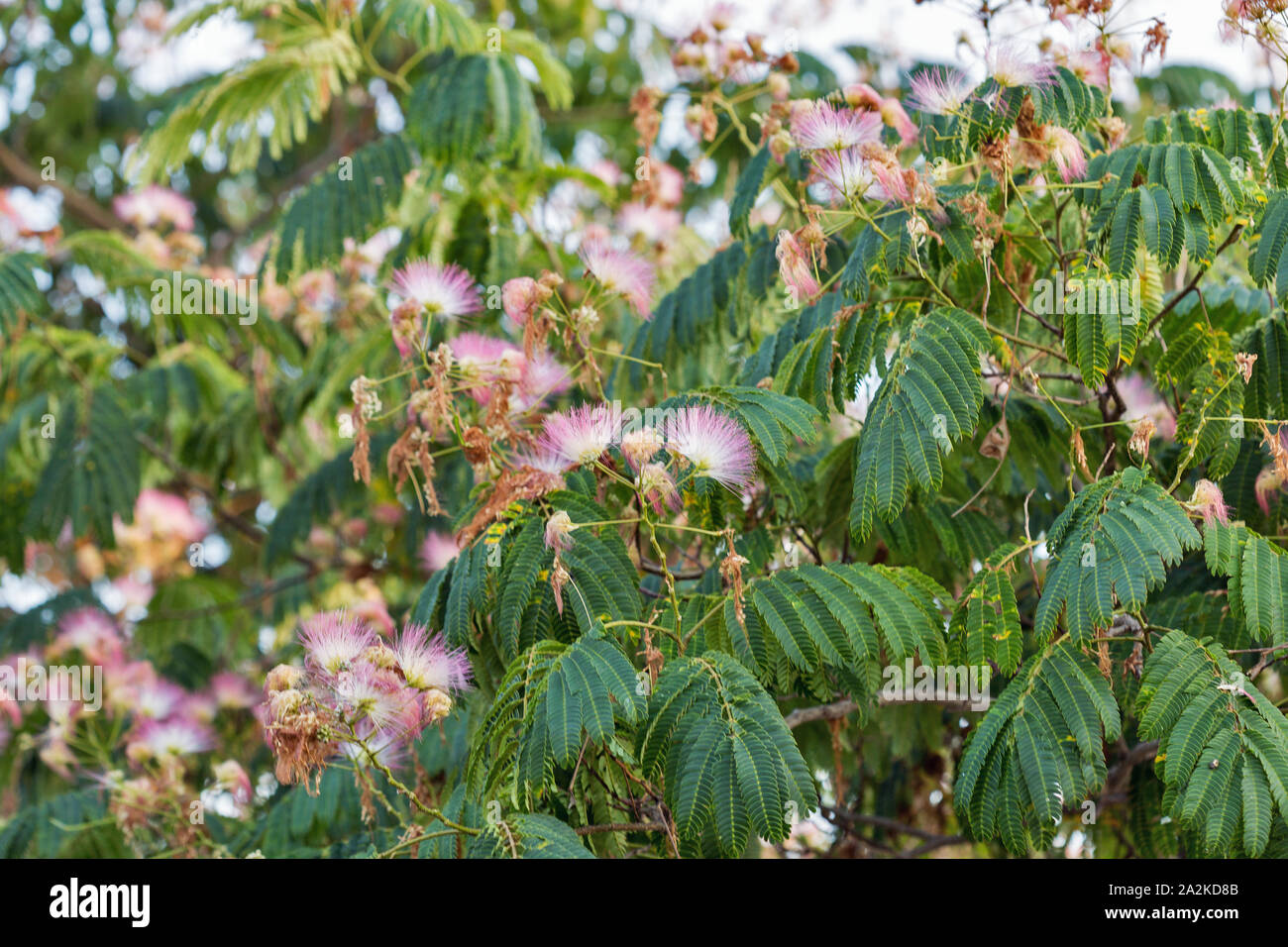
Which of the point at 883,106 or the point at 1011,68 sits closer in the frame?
the point at 1011,68

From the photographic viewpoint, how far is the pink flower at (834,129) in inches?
124

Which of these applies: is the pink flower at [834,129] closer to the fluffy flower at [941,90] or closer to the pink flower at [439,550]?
the fluffy flower at [941,90]

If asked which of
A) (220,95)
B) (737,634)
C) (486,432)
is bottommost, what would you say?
(737,634)

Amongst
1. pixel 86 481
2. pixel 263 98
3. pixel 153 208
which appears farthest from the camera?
pixel 153 208

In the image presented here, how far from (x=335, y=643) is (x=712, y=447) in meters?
0.88

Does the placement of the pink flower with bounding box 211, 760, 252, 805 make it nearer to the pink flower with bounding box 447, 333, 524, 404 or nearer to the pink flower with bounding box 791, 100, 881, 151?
the pink flower with bounding box 447, 333, 524, 404

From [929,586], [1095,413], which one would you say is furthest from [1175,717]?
[1095,413]

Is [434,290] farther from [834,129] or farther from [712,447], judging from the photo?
[834,129]

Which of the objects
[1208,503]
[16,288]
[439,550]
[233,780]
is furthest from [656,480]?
[16,288]

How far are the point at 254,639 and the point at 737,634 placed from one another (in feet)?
15.6

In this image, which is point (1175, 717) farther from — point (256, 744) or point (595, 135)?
point (595, 135)

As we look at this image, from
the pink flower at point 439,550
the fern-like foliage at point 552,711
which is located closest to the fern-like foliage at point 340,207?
the pink flower at point 439,550

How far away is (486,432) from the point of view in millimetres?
3201

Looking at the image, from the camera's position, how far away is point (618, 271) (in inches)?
132
